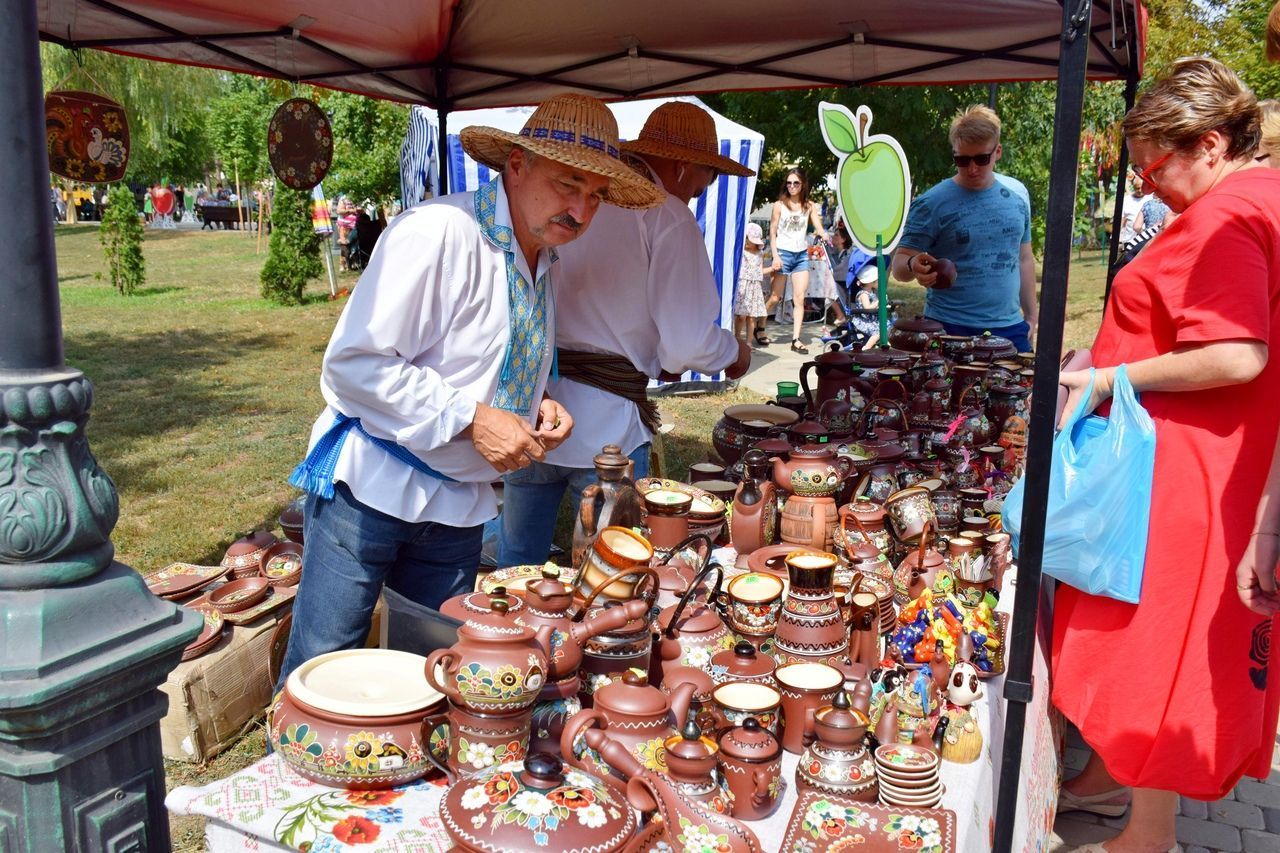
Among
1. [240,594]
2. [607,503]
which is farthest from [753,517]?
[240,594]

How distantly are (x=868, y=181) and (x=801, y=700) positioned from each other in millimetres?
2700

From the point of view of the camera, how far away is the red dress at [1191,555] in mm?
1954

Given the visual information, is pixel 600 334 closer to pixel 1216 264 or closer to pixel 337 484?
pixel 337 484

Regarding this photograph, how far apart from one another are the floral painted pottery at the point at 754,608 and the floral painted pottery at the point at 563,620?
369 millimetres

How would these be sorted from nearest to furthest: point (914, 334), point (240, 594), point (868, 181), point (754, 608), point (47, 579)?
point (47, 579), point (754, 608), point (240, 594), point (868, 181), point (914, 334)

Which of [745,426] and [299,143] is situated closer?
→ [745,426]

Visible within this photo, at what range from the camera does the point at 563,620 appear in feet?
5.18

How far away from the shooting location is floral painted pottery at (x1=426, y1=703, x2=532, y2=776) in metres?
1.42

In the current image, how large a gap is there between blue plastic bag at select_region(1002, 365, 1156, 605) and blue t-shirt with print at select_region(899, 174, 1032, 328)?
2463mm

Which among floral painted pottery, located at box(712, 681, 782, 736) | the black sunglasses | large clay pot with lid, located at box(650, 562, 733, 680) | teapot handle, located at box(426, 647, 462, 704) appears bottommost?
floral painted pottery, located at box(712, 681, 782, 736)

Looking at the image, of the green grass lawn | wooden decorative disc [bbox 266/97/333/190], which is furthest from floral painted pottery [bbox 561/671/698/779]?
wooden decorative disc [bbox 266/97/333/190]

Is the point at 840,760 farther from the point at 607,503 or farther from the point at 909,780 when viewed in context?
the point at 607,503

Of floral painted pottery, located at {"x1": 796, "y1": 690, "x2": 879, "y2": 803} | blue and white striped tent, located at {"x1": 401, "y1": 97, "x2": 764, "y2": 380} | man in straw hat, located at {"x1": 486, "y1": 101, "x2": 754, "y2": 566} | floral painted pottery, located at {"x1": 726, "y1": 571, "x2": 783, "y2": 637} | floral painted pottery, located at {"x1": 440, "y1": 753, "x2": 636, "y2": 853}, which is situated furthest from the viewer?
blue and white striped tent, located at {"x1": 401, "y1": 97, "x2": 764, "y2": 380}

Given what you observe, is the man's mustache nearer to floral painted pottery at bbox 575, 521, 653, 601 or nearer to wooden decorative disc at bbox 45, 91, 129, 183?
floral painted pottery at bbox 575, 521, 653, 601
